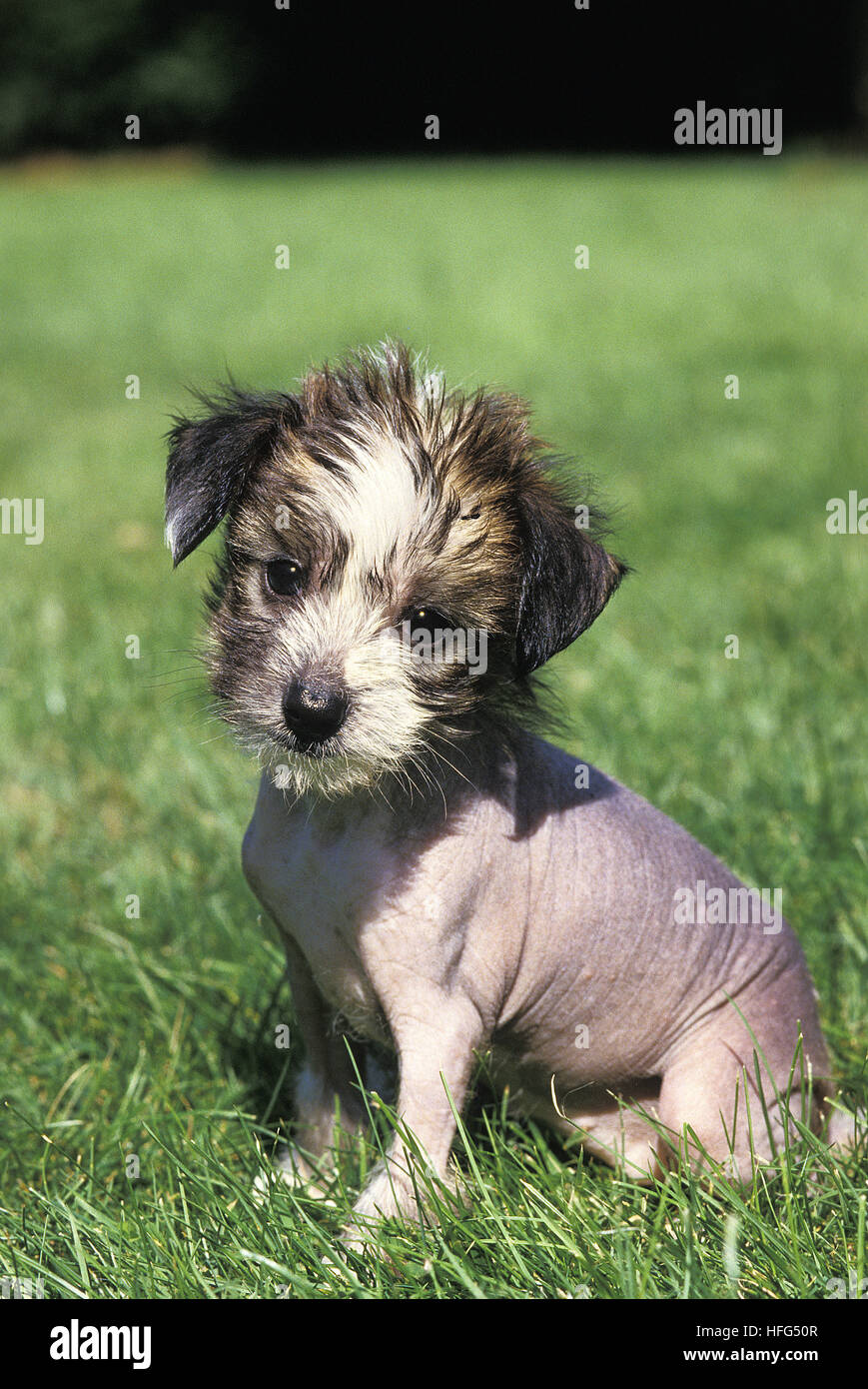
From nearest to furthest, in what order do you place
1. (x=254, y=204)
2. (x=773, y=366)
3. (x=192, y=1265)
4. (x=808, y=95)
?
1. (x=192, y=1265)
2. (x=773, y=366)
3. (x=254, y=204)
4. (x=808, y=95)

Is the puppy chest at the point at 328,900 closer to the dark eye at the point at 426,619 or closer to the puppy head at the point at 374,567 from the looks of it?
the puppy head at the point at 374,567

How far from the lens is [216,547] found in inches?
159

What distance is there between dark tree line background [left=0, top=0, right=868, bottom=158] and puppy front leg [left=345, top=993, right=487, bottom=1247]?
4015 cm

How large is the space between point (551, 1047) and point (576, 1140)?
28 centimetres

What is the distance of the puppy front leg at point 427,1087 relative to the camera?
2838mm

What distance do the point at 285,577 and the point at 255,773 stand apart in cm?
94

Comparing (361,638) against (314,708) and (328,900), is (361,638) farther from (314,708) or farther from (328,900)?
(328,900)

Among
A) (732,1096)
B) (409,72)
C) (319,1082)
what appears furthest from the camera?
(409,72)

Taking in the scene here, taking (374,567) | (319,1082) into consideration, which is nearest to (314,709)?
(374,567)
